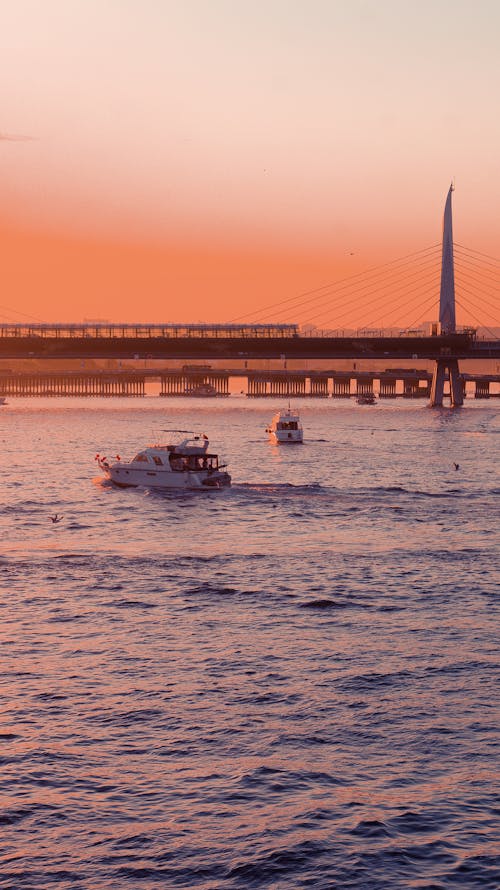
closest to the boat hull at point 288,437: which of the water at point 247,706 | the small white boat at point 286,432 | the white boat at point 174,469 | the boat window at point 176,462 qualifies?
the small white boat at point 286,432

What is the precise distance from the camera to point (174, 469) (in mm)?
91938

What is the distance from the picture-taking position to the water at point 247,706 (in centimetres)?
2470

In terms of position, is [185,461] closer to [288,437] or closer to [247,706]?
[247,706]

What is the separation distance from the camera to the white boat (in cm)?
9112

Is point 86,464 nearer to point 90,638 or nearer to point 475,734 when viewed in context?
point 90,638

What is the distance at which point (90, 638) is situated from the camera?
137ft

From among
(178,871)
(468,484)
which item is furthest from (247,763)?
(468,484)

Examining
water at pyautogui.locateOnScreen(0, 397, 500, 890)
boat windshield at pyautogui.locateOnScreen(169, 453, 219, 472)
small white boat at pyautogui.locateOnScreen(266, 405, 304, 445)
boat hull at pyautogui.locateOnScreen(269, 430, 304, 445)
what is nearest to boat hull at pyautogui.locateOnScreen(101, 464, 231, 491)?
boat windshield at pyautogui.locateOnScreen(169, 453, 219, 472)

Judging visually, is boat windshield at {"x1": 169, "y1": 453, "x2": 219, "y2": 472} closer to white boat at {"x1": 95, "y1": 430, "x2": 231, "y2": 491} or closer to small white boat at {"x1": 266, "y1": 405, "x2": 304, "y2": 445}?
white boat at {"x1": 95, "y1": 430, "x2": 231, "y2": 491}

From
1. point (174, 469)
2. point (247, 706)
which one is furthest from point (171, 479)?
point (247, 706)

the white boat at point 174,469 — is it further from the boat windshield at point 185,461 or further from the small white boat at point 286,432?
the small white boat at point 286,432

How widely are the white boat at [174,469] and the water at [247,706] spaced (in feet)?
64.3

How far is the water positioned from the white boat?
64.3ft

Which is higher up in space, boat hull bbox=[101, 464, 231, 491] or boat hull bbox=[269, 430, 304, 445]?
boat hull bbox=[269, 430, 304, 445]
